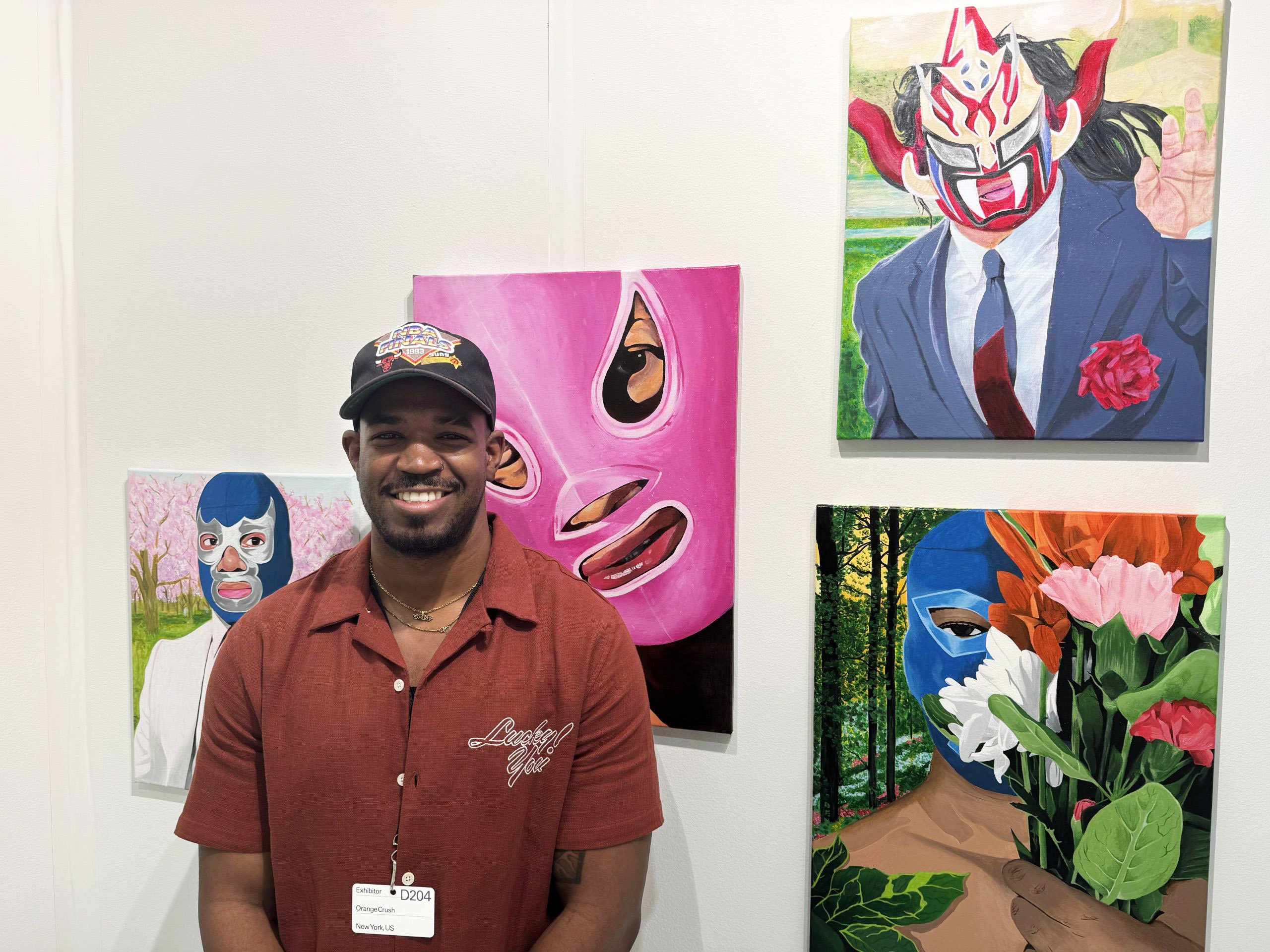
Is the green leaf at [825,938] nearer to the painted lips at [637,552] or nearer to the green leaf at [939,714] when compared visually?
the green leaf at [939,714]

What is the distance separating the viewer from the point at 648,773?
50.1 inches

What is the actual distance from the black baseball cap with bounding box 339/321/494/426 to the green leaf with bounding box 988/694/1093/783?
97 centimetres

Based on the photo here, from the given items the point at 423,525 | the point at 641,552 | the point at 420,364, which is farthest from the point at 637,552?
the point at 420,364

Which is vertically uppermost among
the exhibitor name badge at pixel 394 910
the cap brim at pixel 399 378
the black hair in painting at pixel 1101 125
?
the black hair in painting at pixel 1101 125

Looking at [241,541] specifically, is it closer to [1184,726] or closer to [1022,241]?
[1022,241]

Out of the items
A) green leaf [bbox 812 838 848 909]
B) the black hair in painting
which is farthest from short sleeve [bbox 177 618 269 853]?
the black hair in painting

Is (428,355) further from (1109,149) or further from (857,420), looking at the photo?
(1109,149)

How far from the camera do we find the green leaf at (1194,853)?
1.30 m

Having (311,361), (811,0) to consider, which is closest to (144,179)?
(311,361)

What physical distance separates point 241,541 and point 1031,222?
62.3 inches

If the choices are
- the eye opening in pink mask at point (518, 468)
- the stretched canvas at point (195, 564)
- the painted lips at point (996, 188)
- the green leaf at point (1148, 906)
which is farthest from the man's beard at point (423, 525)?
the green leaf at point (1148, 906)

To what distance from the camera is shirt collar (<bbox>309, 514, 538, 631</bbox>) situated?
49.0 inches

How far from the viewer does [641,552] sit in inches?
58.0

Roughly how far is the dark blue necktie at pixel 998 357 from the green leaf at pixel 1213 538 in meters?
0.29
